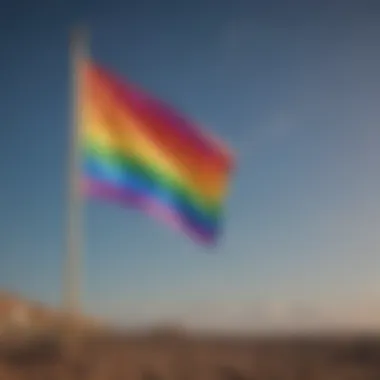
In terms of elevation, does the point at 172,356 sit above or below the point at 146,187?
below

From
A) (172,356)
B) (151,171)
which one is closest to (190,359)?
(172,356)

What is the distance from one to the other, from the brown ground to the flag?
0.41 metres

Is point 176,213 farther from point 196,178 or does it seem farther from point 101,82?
point 101,82

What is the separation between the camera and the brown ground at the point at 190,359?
3.02 meters

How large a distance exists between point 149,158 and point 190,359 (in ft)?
2.34

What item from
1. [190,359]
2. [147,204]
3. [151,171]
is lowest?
[190,359]

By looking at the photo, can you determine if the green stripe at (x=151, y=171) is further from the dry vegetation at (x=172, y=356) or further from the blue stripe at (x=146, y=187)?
the dry vegetation at (x=172, y=356)

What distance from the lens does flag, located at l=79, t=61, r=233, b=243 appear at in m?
3.02

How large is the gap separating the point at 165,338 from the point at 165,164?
613 mm

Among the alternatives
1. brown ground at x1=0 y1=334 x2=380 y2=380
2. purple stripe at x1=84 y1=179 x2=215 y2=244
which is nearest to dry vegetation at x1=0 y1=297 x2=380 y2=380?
brown ground at x1=0 y1=334 x2=380 y2=380

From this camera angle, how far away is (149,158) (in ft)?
10.1

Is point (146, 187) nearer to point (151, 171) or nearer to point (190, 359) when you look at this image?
point (151, 171)

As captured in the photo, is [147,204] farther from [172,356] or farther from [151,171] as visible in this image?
[172,356]

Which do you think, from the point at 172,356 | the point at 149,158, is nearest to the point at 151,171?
the point at 149,158
